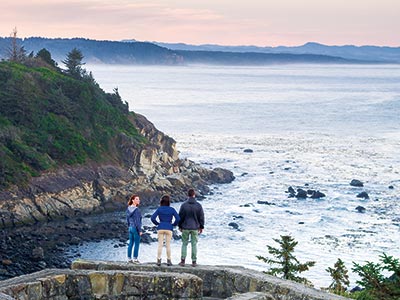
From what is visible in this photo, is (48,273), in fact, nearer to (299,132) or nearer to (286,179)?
(286,179)

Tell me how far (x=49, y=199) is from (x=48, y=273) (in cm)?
4746

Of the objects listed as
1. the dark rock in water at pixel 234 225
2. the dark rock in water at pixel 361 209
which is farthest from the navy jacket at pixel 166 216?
the dark rock in water at pixel 361 209

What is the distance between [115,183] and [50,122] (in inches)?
465

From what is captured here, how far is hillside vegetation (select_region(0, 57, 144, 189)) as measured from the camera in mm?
66750

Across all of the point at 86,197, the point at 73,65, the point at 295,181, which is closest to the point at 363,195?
the point at 295,181

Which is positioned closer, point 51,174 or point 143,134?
point 51,174

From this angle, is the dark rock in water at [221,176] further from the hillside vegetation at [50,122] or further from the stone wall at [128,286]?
the stone wall at [128,286]

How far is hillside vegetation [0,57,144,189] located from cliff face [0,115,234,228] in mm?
1300

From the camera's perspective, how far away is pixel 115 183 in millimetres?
68000

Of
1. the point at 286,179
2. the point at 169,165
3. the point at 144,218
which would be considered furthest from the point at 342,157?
the point at 144,218

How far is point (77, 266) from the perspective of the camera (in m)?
15.0

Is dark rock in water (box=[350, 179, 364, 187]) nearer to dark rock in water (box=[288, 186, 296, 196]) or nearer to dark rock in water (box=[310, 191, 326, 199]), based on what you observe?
dark rock in water (box=[310, 191, 326, 199])

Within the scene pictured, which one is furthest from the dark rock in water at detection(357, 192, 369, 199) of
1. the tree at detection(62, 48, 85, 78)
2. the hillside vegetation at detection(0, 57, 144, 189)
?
the tree at detection(62, 48, 85, 78)

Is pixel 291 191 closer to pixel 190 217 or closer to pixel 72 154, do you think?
pixel 72 154
